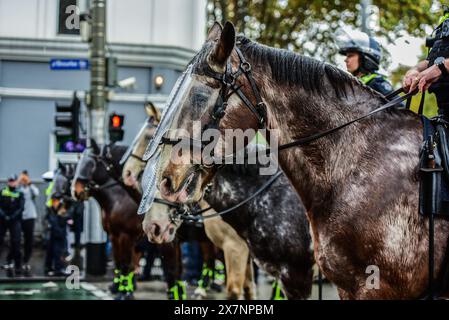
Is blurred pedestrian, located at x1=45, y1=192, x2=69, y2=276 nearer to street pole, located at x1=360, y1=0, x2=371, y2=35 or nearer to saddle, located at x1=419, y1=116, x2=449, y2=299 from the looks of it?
street pole, located at x1=360, y1=0, x2=371, y2=35

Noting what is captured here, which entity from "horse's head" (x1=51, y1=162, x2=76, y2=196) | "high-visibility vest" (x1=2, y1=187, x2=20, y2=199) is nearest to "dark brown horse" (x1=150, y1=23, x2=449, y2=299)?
"horse's head" (x1=51, y1=162, x2=76, y2=196)

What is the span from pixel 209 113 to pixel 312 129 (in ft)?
2.11

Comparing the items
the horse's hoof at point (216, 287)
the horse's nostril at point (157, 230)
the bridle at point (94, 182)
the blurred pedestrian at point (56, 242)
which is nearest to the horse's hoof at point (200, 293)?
the horse's hoof at point (216, 287)

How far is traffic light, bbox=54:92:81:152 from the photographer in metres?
17.2

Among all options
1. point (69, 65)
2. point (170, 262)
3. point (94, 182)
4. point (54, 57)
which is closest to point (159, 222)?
point (170, 262)

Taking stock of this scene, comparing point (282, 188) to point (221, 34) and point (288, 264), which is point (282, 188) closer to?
point (288, 264)

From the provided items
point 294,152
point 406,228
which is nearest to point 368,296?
point 406,228

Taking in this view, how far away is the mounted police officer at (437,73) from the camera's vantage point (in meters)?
4.60

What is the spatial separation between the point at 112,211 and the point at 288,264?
585 centimetres

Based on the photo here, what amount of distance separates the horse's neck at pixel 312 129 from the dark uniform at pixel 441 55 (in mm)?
475

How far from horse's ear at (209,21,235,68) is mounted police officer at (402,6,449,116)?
3.85ft

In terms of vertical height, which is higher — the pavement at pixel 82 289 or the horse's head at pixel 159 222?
the horse's head at pixel 159 222

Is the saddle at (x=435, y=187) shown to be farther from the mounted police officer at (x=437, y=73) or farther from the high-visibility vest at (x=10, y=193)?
the high-visibility vest at (x=10, y=193)

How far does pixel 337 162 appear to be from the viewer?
4520 millimetres
